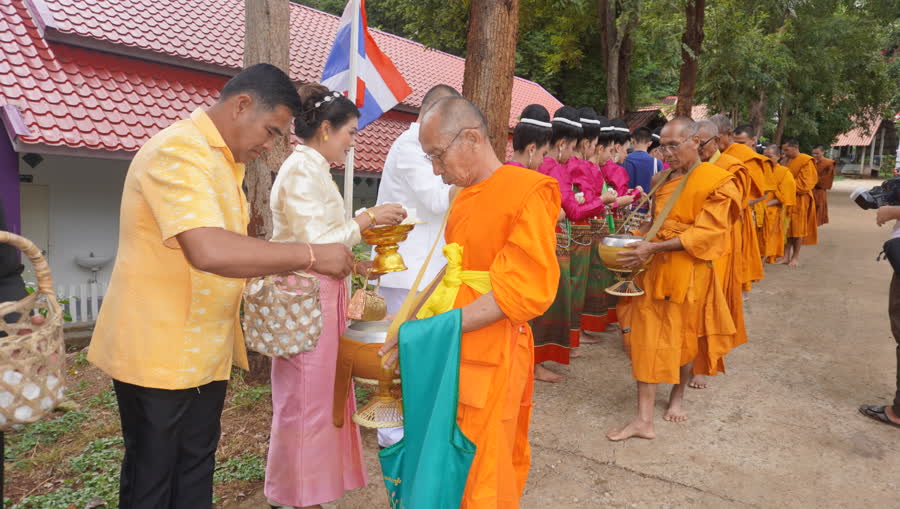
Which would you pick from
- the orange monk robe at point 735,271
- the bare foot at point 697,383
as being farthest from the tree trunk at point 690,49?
the bare foot at point 697,383

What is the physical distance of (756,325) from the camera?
6.91 meters

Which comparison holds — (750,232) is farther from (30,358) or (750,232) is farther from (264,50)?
(30,358)

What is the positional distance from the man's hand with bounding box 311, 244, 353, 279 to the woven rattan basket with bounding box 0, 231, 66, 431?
769mm

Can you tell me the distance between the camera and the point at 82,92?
917cm

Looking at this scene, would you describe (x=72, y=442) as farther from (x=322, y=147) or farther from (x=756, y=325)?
(x=756, y=325)

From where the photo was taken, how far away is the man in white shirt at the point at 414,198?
3303 mm

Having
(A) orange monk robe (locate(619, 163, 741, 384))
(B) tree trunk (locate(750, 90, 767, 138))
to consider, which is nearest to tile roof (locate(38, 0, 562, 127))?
(A) orange monk robe (locate(619, 163, 741, 384))

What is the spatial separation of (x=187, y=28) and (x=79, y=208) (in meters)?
3.99

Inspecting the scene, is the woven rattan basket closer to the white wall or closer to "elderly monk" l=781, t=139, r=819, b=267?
the white wall

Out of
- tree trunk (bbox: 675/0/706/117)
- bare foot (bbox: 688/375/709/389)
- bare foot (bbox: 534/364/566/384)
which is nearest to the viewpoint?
bare foot (bbox: 688/375/709/389)

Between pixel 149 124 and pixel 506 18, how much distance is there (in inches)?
278

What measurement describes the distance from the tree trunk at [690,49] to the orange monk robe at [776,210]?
1.84 m

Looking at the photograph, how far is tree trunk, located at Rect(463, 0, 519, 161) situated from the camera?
471cm

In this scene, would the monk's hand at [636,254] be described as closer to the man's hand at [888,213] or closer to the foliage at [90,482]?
the man's hand at [888,213]
